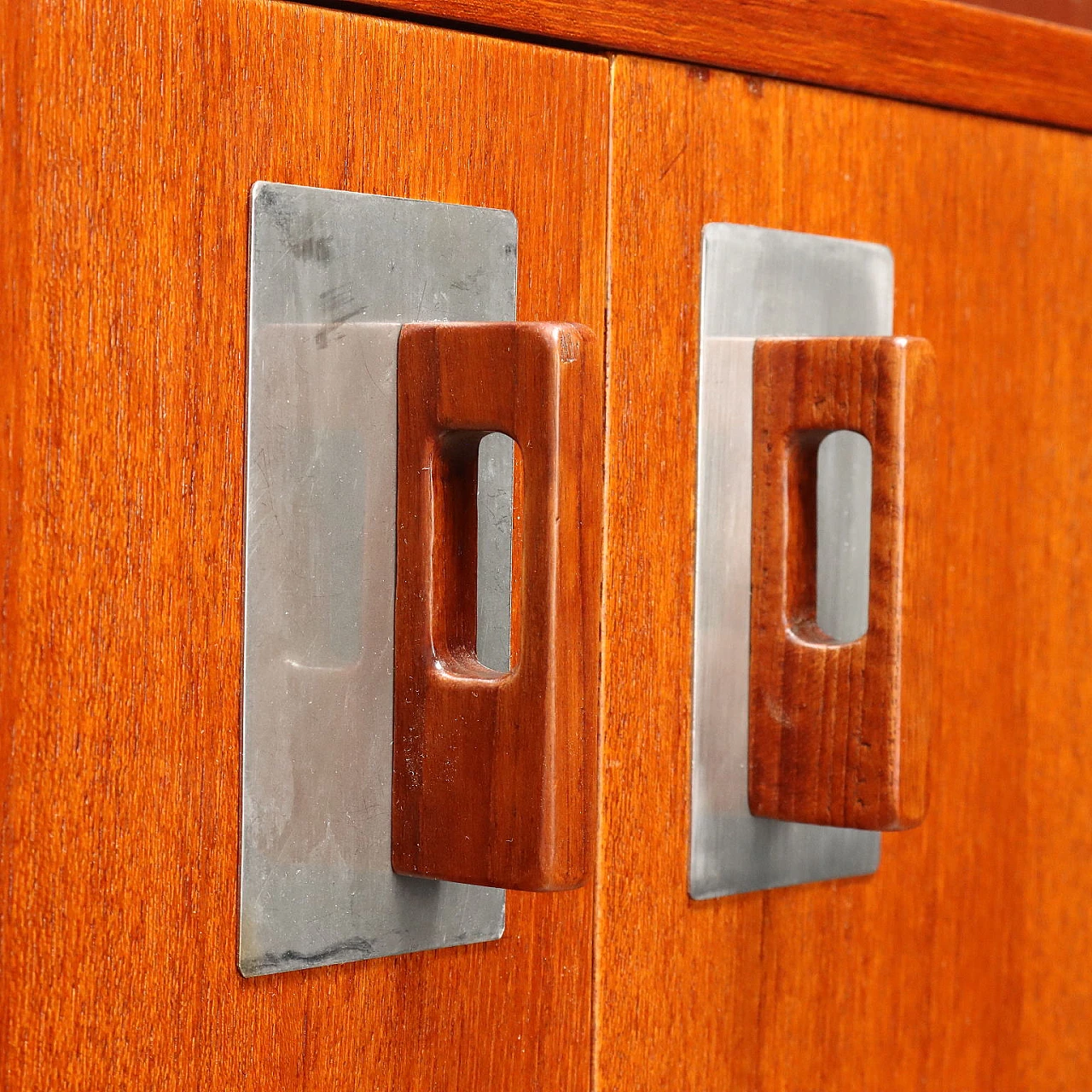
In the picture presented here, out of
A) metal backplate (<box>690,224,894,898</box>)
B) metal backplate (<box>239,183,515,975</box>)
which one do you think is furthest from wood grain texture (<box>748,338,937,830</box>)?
metal backplate (<box>239,183,515,975</box>)

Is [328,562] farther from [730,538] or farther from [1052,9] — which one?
[1052,9]

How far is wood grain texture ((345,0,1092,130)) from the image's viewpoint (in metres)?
0.42

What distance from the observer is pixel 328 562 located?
→ 0.39m

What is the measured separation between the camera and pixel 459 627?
0.40 metres

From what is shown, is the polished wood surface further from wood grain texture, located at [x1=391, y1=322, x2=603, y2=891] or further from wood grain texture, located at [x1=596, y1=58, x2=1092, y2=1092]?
wood grain texture, located at [x1=391, y1=322, x2=603, y2=891]

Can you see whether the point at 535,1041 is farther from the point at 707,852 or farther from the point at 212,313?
the point at 212,313

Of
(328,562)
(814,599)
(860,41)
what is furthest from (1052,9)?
(328,562)

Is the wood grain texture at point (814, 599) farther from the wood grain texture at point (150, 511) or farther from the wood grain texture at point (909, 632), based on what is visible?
the wood grain texture at point (150, 511)

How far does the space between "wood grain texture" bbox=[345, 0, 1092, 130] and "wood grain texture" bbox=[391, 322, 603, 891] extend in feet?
0.31

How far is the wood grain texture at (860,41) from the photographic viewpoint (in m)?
0.42

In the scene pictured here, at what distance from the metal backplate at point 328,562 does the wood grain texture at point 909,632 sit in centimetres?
7

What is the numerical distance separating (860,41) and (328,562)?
0.24 m

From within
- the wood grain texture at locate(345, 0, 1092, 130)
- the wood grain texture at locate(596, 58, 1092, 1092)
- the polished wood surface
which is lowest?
the wood grain texture at locate(596, 58, 1092, 1092)

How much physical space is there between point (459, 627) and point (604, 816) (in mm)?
79
